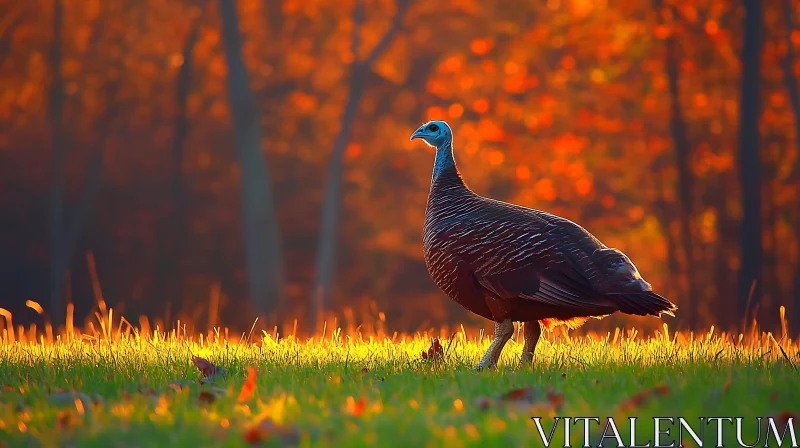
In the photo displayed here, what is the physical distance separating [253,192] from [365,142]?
4.43 meters

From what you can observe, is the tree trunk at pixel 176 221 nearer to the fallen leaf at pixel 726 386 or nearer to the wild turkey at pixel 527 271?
the wild turkey at pixel 527 271

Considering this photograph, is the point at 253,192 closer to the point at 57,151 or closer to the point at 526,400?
the point at 57,151

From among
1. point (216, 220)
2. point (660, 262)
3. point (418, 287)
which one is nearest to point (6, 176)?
point (216, 220)

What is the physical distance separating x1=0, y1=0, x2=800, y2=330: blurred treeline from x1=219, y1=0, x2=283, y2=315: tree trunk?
4 centimetres

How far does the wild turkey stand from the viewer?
6648 millimetres

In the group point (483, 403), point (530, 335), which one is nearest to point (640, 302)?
point (530, 335)

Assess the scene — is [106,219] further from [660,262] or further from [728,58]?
[728,58]

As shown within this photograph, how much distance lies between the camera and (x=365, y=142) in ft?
80.7

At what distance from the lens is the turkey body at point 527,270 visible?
6.64 m

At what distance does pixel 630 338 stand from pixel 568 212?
15.2 metres

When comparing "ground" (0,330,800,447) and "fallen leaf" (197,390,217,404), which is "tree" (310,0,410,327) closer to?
"ground" (0,330,800,447)

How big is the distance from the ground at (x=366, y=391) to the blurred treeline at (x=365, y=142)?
9.50m

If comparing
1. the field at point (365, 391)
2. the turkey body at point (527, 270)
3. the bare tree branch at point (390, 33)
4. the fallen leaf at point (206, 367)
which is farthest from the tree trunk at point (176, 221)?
the fallen leaf at point (206, 367)

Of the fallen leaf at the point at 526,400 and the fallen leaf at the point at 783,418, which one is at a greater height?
the fallen leaf at the point at 783,418
